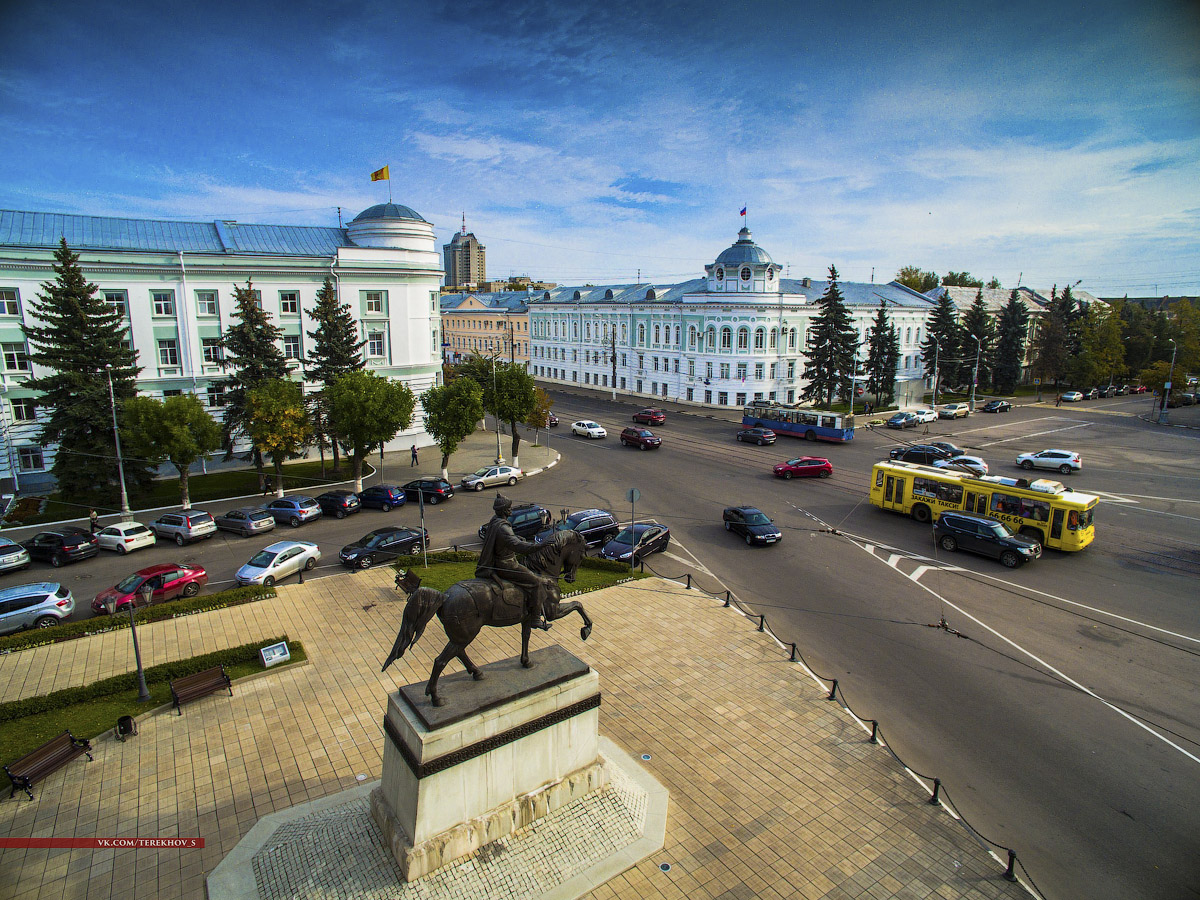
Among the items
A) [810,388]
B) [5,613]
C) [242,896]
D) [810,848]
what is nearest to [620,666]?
[810,848]

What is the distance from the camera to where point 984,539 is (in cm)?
2494

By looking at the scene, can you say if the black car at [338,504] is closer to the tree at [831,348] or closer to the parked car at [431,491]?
the parked car at [431,491]

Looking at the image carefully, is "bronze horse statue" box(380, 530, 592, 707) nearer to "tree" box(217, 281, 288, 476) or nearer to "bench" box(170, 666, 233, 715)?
"bench" box(170, 666, 233, 715)

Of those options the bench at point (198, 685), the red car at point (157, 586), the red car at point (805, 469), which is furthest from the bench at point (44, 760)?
the red car at point (805, 469)

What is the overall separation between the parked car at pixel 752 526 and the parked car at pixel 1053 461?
76.2 ft

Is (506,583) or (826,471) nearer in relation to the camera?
(506,583)

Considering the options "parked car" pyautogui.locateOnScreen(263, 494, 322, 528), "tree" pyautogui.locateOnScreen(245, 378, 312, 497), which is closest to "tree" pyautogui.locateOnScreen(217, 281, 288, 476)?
"tree" pyautogui.locateOnScreen(245, 378, 312, 497)

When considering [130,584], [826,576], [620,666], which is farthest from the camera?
[826,576]

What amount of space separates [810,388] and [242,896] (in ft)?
199

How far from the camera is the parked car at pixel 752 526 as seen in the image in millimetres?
26375

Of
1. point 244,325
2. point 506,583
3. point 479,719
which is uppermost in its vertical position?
point 244,325

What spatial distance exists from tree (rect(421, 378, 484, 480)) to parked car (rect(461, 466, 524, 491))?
165 cm

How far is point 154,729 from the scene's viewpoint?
1383 centimetres

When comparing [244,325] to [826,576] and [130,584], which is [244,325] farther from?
[826,576]
